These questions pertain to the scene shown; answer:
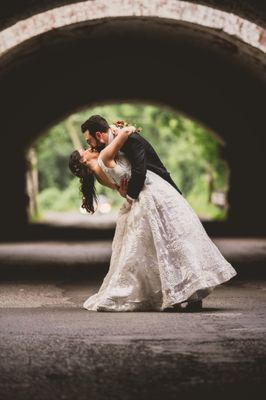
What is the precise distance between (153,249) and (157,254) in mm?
166

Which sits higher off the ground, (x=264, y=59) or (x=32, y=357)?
(x=264, y=59)

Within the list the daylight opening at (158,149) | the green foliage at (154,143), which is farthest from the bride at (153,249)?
the green foliage at (154,143)

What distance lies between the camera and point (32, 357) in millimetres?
4910

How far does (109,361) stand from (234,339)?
3.48 feet

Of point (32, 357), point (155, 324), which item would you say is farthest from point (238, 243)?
point (32, 357)

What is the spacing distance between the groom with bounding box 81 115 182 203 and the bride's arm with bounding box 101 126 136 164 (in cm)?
7

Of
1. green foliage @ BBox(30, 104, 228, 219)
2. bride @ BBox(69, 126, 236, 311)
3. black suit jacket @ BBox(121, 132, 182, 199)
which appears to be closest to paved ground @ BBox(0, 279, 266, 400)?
bride @ BBox(69, 126, 236, 311)

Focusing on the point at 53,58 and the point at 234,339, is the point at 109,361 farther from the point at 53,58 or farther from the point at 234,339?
the point at 53,58

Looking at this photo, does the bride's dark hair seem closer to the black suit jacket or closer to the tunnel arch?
the black suit jacket

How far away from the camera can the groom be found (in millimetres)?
7051

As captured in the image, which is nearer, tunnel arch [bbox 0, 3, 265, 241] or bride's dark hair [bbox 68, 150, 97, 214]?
bride's dark hair [bbox 68, 150, 97, 214]

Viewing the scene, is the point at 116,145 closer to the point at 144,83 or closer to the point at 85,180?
the point at 85,180

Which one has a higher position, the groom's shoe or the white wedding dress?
the white wedding dress

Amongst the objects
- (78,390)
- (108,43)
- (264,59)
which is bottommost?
(78,390)
